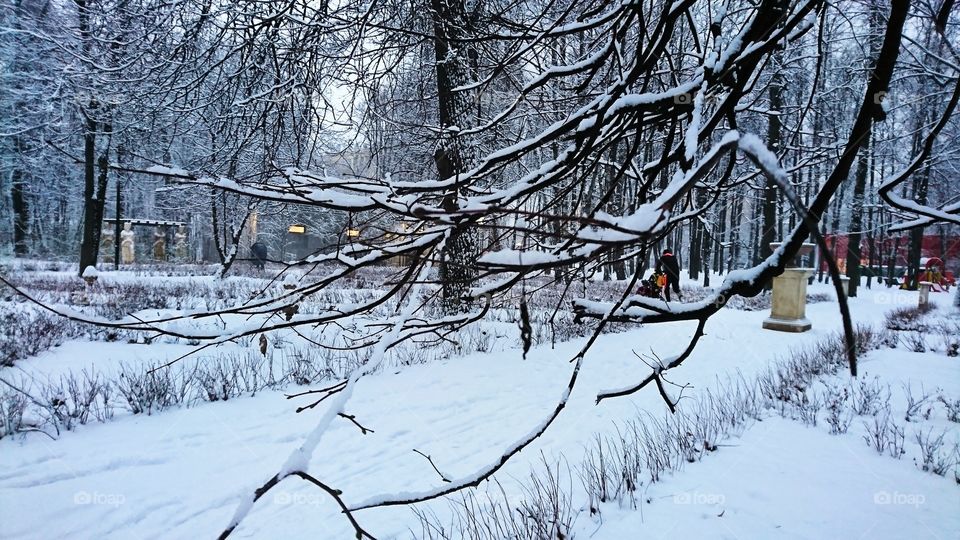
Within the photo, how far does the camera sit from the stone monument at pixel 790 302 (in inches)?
392

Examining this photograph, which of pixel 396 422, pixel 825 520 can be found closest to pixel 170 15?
pixel 396 422

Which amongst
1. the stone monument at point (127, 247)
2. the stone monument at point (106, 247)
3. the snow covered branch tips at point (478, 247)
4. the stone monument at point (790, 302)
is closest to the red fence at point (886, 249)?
the snow covered branch tips at point (478, 247)

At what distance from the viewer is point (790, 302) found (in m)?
10.1

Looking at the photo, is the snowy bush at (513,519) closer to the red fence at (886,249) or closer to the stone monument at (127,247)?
the red fence at (886,249)

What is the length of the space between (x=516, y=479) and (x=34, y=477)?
3.60 metres

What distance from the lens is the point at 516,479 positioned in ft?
11.0

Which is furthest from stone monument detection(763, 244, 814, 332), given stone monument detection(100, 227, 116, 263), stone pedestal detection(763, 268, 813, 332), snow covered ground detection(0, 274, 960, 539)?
stone monument detection(100, 227, 116, 263)

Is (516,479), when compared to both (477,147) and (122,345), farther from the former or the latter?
(122,345)

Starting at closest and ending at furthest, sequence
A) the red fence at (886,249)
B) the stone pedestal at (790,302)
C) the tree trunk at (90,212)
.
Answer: the red fence at (886,249) < the stone pedestal at (790,302) < the tree trunk at (90,212)

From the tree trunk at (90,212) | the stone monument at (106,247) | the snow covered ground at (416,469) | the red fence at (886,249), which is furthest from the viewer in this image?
the stone monument at (106,247)

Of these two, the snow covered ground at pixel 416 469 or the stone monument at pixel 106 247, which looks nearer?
the snow covered ground at pixel 416 469

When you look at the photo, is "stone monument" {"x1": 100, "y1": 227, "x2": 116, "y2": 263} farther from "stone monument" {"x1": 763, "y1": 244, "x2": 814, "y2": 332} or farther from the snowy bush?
"stone monument" {"x1": 763, "y1": 244, "x2": 814, "y2": 332}

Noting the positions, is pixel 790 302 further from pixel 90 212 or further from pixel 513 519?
pixel 90 212

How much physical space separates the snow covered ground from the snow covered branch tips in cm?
4
